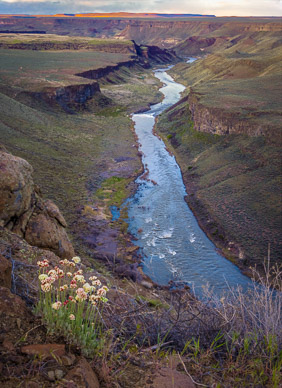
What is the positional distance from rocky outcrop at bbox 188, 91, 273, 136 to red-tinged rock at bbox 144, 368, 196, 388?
40102mm

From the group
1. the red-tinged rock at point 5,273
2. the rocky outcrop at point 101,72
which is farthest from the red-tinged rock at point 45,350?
the rocky outcrop at point 101,72

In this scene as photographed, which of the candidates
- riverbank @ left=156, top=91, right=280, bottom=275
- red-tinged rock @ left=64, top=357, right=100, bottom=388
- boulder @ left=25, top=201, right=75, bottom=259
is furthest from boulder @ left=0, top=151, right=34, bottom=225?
riverbank @ left=156, top=91, right=280, bottom=275

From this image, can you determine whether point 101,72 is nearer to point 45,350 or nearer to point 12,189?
point 12,189

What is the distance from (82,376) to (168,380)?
122cm

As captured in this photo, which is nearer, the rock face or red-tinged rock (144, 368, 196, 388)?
red-tinged rock (144, 368, 196, 388)

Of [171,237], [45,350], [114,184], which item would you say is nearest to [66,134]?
[114,184]

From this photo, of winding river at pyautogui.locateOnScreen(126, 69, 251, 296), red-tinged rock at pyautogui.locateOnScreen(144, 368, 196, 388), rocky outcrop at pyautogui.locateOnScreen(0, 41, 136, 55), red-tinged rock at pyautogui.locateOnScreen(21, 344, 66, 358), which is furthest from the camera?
rocky outcrop at pyautogui.locateOnScreen(0, 41, 136, 55)

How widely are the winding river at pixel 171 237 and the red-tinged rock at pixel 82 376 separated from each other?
10916 millimetres

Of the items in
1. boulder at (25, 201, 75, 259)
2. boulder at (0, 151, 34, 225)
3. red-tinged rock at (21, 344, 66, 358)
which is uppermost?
red-tinged rock at (21, 344, 66, 358)

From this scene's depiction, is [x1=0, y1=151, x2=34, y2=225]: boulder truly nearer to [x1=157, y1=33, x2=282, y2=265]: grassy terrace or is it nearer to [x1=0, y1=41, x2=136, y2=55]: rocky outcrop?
[x1=157, y1=33, x2=282, y2=265]: grassy terrace

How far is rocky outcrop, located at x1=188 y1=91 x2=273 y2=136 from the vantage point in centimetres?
4374

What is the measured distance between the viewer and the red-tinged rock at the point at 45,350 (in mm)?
4473

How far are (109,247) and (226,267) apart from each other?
29.1 feet

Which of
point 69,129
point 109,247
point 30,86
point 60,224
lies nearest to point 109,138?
point 69,129
